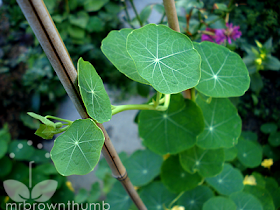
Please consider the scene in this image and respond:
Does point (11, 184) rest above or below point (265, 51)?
below

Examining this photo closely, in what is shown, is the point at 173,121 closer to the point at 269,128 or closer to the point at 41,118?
the point at 41,118

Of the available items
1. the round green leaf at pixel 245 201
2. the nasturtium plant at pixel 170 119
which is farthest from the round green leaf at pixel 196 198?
the round green leaf at pixel 245 201

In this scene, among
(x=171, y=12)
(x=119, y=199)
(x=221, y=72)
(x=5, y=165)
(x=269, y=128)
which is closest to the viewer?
(x=171, y=12)

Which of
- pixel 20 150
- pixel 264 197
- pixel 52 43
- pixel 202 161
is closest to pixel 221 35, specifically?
pixel 202 161

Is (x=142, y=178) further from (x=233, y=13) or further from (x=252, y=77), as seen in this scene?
(x=233, y=13)

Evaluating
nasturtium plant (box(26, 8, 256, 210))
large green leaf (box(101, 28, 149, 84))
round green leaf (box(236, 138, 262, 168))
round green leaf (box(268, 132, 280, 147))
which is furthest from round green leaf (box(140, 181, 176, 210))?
round green leaf (box(268, 132, 280, 147))

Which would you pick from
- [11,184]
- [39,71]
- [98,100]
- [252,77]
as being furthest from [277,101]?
[39,71]
